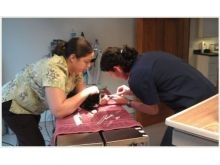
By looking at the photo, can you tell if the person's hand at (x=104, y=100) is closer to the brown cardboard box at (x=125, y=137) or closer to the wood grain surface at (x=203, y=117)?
the brown cardboard box at (x=125, y=137)

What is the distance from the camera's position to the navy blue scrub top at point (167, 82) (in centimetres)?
118

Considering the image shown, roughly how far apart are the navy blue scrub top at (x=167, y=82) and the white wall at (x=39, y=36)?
280mm

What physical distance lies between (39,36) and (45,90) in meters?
0.45

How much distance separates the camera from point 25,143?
1295mm

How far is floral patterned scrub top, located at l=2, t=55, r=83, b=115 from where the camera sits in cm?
119

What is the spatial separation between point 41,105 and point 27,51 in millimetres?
304

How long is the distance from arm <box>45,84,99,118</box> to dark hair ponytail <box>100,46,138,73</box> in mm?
172

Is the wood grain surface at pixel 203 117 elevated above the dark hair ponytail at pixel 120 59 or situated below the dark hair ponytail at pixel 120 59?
below

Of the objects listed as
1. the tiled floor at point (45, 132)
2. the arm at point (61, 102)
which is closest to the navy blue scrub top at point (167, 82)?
the arm at point (61, 102)

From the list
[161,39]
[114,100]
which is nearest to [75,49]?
[114,100]

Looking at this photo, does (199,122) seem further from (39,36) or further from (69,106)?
(39,36)

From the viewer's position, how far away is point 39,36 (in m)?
1.54

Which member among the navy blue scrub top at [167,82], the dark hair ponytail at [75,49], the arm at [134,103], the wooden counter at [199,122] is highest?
the dark hair ponytail at [75,49]
